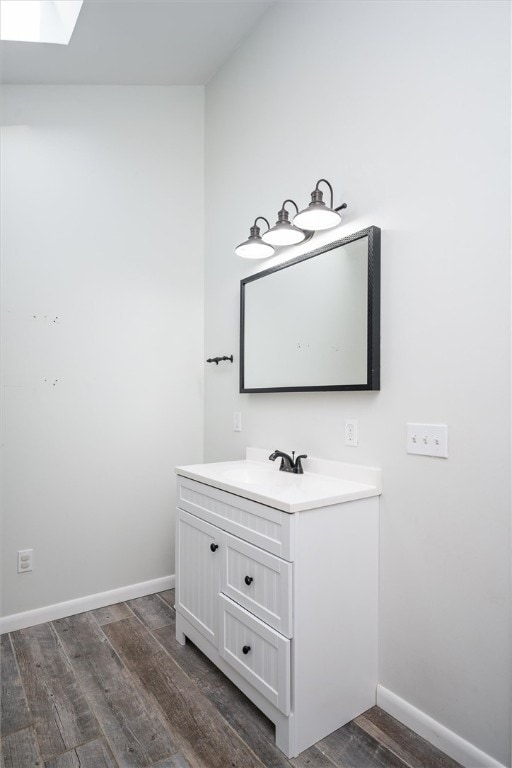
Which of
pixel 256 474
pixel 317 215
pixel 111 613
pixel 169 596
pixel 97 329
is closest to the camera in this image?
pixel 317 215

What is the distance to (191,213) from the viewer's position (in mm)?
2863

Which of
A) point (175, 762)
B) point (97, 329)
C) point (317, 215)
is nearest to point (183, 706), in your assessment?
point (175, 762)

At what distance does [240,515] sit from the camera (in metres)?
1.68

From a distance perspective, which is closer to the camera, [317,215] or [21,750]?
[21,750]

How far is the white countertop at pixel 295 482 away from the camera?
1.50 m

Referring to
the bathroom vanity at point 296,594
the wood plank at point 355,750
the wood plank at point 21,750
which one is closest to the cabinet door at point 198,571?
the bathroom vanity at point 296,594

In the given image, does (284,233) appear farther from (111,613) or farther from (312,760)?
(111,613)

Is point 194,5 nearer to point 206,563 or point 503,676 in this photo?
point 206,563

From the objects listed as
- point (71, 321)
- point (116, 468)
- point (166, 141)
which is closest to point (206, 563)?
point (116, 468)

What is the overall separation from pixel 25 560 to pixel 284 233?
2.07 metres

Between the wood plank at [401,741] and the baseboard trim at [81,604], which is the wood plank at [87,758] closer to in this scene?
the wood plank at [401,741]

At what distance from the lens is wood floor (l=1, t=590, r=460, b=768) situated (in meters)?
1.43

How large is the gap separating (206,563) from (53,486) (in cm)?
103

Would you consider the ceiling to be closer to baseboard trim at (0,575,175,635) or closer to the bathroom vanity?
the bathroom vanity
